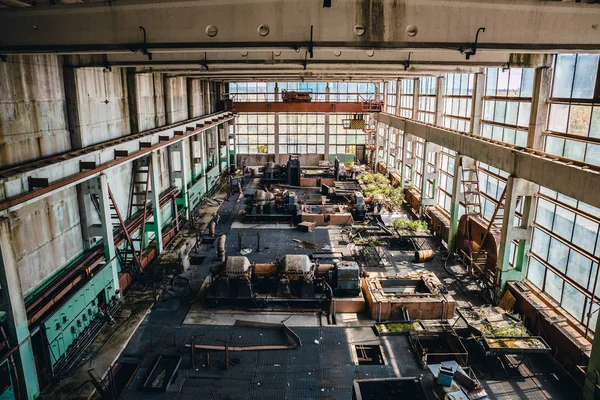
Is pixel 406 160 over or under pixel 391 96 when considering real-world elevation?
under

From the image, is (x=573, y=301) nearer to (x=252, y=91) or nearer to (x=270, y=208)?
(x=270, y=208)

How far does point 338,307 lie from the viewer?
11961mm

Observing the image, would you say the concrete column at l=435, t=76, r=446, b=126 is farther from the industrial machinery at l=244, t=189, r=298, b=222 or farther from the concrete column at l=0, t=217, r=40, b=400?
the concrete column at l=0, t=217, r=40, b=400

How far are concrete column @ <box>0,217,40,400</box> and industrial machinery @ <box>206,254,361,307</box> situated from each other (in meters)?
4.75

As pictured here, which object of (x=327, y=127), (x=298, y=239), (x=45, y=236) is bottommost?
(x=298, y=239)

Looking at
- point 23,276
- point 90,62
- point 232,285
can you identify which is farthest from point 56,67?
point 232,285

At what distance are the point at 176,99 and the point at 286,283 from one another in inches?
494

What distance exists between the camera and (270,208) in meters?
20.8

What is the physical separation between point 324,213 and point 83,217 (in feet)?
36.3

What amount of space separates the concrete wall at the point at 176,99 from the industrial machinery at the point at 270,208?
5336 millimetres

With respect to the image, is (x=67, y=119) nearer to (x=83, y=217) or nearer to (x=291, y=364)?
(x=83, y=217)

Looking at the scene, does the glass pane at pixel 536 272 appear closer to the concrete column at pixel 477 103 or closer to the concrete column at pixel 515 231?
the concrete column at pixel 515 231

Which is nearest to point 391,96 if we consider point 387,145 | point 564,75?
point 387,145

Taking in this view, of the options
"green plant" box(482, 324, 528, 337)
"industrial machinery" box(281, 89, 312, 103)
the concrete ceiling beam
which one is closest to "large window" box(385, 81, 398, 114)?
"industrial machinery" box(281, 89, 312, 103)
